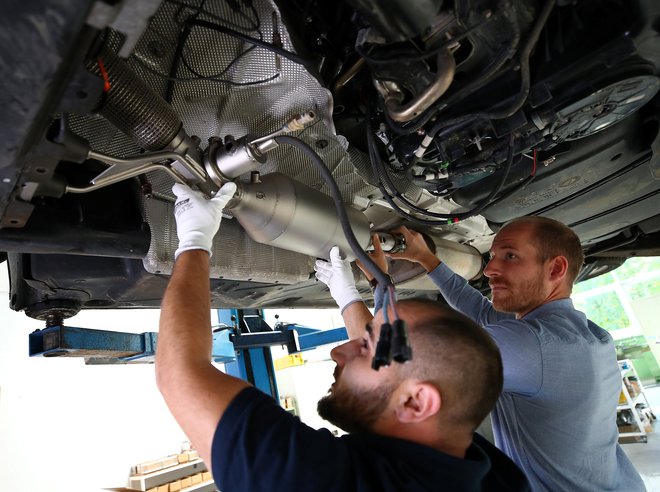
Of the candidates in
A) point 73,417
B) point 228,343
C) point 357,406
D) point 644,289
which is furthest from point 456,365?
point 644,289

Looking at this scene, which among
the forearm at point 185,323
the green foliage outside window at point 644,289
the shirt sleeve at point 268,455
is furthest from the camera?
the green foliage outside window at point 644,289

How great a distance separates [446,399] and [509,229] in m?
0.79

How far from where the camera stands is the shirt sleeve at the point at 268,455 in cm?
55

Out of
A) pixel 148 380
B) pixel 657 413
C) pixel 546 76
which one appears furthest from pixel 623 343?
pixel 546 76

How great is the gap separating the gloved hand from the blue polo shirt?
2.34 feet

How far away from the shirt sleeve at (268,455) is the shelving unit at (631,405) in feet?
18.0

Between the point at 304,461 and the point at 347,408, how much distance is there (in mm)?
229

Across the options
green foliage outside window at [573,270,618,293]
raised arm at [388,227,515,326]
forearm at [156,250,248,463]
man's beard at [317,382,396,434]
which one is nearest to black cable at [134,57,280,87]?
forearm at [156,250,248,463]

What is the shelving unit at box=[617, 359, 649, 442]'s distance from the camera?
4.98 metres

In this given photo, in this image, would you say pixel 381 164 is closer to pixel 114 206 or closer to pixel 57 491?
pixel 114 206

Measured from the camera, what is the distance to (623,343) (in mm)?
7062

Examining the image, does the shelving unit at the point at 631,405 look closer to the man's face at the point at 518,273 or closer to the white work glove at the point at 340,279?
the man's face at the point at 518,273

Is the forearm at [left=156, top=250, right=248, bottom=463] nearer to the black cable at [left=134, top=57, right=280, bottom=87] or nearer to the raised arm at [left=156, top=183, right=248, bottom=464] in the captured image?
the raised arm at [left=156, top=183, right=248, bottom=464]

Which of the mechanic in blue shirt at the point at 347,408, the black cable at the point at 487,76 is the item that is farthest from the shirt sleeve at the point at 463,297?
the black cable at the point at 487,76
